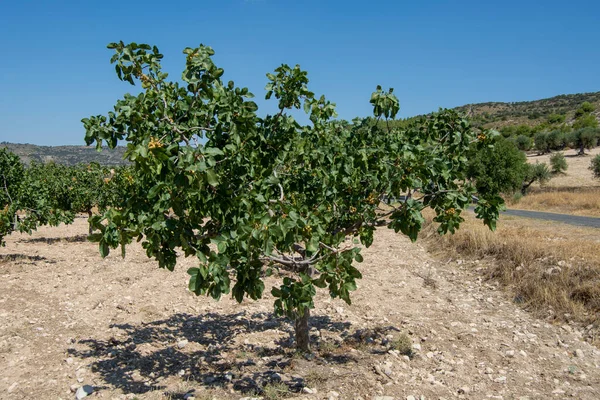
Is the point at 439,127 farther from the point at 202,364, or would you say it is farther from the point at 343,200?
the point at 202,364

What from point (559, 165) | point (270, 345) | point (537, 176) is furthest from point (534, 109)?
point (270, 345)

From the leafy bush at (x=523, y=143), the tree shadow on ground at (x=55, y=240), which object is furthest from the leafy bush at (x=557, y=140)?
the tree shadow on ground at (x=55, y=240)

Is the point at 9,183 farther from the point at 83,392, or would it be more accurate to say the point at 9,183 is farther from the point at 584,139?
the point at 584,139

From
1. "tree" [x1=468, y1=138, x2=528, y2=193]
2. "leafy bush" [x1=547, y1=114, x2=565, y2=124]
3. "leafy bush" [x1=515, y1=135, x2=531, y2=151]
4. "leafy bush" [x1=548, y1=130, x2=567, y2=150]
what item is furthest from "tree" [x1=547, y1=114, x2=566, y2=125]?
"tree" [x1=468, y1=138, x2=528, y2=193]

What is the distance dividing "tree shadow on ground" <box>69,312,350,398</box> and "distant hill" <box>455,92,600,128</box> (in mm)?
80396

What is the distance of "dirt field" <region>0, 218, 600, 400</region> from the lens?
5.40m

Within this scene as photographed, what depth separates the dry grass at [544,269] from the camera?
8.01 meters

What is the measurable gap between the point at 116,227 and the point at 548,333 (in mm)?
6842

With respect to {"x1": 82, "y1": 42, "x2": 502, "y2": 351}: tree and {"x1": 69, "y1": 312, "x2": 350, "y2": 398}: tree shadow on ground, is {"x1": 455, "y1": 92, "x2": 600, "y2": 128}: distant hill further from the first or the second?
{"x1": 82, "y1": 42, "x2": 502, "y2": 351}: tree

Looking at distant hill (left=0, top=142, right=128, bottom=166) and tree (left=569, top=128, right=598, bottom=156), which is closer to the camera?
tree (left=569, top=128, right=598, bottom=156)

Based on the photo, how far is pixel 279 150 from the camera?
5.02 meters

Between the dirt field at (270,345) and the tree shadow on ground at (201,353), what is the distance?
0.02m

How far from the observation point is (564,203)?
88.3 ft

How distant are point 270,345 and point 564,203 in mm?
25579
